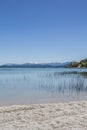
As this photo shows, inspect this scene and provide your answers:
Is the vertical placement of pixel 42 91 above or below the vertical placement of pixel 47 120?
below

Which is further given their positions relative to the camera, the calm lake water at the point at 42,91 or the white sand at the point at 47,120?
the calm lake water at the point at 42,91

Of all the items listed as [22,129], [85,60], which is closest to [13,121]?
[22,129]

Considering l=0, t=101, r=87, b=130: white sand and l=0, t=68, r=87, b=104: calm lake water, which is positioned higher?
l=0, t=101, r=87, b=130: white sand

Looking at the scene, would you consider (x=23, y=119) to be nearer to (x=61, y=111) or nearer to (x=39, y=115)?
(x=39, y=115)

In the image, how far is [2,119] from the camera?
7039mm

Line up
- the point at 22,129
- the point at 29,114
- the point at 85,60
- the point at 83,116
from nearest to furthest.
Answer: the point at 22,129, the point at 83,116, the point at 29,114, the point at 85,60

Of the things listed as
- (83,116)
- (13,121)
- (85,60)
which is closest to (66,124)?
(83,116)

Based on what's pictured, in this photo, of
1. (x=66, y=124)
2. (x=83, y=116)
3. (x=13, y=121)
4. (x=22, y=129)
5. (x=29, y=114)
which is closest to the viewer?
(x=22, y=129)

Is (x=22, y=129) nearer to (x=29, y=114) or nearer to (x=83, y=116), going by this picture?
(x=29, y=114)

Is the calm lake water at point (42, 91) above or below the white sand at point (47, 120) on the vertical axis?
below

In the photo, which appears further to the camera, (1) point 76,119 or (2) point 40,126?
(1) point 76,119

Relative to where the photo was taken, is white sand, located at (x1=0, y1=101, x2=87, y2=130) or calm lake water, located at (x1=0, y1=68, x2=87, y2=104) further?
calm lake water, located at (x1=0, y1=68, x2=87, y2=104)

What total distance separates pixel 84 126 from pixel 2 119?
2746 millimetres

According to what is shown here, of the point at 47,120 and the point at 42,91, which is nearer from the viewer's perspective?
the point at 47,120
